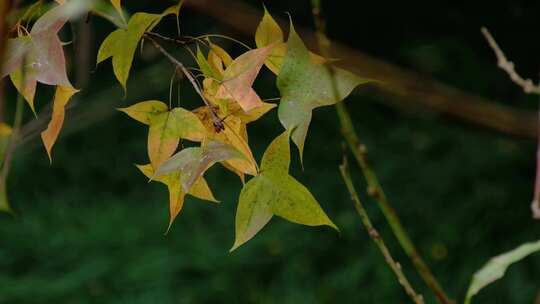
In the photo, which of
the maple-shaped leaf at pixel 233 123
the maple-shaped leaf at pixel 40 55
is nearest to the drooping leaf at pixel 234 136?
the maple-shaped leaf at pixel 233 123

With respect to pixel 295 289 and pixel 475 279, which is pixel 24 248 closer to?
pixel 295 289

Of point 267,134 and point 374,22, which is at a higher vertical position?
point 374,22

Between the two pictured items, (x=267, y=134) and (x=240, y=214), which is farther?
(x=267, y=134)

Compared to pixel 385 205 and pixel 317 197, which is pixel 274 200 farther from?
pixel 317 197

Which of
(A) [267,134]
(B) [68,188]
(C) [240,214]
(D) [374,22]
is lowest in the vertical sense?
(B) [68,188]

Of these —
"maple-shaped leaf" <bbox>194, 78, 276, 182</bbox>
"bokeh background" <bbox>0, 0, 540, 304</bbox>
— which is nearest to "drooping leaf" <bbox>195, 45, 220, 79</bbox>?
"maple-shaped leaf" <bbox>194, 78, 276, 182</bbox>

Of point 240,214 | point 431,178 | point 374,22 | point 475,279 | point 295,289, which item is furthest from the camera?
point 374,22

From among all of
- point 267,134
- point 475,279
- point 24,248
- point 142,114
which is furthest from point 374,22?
point 475,279

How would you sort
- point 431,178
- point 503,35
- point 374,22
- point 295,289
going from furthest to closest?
point 374,22 → point 503,35 → point 431,178 → point 295,289
